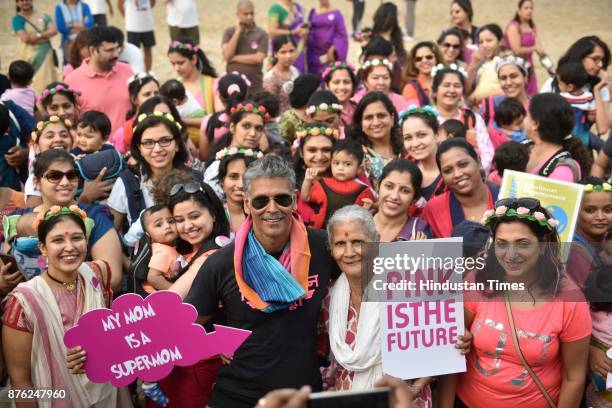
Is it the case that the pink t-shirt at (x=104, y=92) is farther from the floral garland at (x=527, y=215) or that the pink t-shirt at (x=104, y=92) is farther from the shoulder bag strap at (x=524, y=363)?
the shoulder bag strap at (x=524, y=363)

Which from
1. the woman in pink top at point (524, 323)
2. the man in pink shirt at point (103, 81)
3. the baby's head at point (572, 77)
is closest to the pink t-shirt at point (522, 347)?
the woman in pink top at point (524, 323)

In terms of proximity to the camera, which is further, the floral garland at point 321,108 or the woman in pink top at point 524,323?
the floral garland at point 321,108

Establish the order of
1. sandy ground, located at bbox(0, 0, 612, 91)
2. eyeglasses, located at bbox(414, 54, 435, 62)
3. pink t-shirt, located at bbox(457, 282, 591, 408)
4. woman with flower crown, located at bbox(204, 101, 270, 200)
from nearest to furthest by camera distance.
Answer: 1. pink t-shirt, located at bbox(457, 282, 591, 408)
2. woman with flower crown, located at bbox(204, 101, 270, 200)
3. eyeglasses, located at bbox(414, 54, 435, 62)
4. sandy ground, located at bbox(0, 0, 612, 91)

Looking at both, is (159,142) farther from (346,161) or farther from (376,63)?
(376,63)

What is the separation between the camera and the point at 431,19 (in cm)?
1952

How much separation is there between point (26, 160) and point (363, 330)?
4239 mm

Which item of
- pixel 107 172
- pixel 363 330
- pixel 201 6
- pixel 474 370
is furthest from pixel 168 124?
pixel 201 6

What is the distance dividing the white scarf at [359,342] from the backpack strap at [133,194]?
2148mm

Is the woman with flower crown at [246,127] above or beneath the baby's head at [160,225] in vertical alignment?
above

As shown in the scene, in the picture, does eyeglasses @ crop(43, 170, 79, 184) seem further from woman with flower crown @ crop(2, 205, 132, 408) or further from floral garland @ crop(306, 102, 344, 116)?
floral garland @ crop(306, 102, 344, 116)

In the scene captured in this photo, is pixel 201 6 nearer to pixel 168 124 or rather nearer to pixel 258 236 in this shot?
pixel 168 124

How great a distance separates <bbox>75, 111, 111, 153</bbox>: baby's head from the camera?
6.29m

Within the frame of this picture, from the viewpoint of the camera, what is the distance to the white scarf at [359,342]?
377 centimetres

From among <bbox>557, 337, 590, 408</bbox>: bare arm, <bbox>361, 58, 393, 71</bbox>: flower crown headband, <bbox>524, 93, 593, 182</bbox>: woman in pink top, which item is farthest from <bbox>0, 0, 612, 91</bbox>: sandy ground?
<bbox>557, 337, 590, 408</bbox>: bare arm
